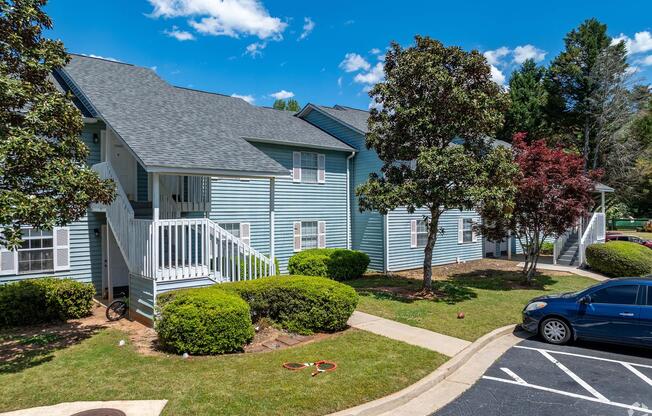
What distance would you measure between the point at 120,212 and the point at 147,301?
2683mm

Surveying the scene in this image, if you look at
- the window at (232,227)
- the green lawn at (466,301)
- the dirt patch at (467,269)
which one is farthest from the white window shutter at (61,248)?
the dirt patch at (467,269)

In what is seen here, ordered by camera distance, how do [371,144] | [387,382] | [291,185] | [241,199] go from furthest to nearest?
[291,185] < [241,199] < [371,144] < [387,382]

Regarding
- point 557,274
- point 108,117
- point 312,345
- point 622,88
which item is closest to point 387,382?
point 312,345

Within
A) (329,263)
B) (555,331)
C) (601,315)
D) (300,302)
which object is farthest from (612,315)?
(329,263)

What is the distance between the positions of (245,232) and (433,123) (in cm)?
866

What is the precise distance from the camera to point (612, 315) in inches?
332

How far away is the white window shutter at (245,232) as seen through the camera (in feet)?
54.8

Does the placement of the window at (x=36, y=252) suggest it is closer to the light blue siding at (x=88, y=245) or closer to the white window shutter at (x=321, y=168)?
the light blue siding at (x=88, y=245)

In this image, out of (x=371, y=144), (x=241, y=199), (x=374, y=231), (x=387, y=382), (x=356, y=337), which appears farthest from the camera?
(x=374, y=231)

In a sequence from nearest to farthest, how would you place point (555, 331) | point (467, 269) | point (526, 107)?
point (555, 331) < point (467, 269) < point (526, 107)

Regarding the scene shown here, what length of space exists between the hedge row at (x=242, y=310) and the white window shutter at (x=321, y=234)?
8.84 metres

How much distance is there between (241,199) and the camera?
16750 millimetres

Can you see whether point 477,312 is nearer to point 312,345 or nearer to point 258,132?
point 312,345

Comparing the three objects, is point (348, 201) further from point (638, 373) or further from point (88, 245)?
point (638, 373)
